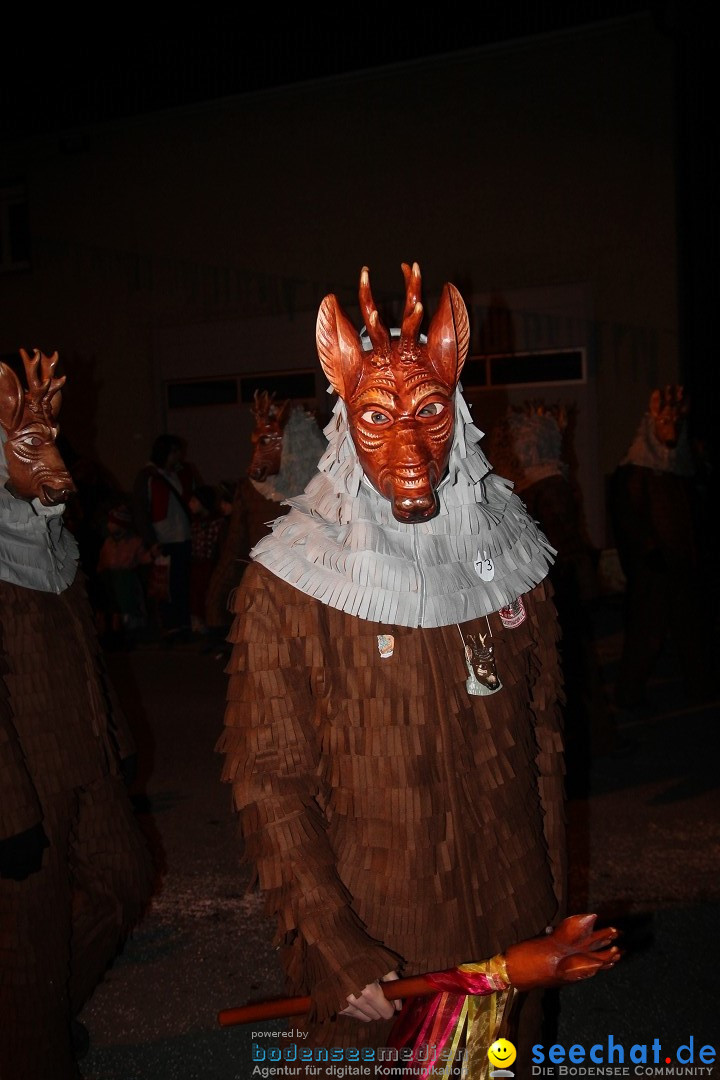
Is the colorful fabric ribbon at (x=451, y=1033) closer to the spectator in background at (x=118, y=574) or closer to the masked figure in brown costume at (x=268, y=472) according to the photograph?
the masked figure in brown costume at (x=268, y=472)

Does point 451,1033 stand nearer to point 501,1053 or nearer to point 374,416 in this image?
point 501,1053

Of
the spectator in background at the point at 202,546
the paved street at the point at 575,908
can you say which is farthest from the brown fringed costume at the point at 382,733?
the spectator in background at the point at 202,546

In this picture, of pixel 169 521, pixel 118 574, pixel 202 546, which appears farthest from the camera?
pixel 118 574

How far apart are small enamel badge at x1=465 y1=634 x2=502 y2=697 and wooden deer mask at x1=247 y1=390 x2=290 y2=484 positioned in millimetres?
4959

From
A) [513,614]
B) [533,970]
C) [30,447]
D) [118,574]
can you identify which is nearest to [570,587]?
[30,447]

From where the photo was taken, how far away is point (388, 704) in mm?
1985

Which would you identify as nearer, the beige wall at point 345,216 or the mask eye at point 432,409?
the mask eye at point 432,409

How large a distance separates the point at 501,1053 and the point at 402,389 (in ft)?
4.56

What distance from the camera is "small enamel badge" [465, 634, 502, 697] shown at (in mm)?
2014

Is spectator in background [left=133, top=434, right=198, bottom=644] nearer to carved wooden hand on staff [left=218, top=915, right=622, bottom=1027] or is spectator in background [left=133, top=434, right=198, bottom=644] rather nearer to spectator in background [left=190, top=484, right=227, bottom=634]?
spectator in background [left=190, top=484, right=227, bottom=634]

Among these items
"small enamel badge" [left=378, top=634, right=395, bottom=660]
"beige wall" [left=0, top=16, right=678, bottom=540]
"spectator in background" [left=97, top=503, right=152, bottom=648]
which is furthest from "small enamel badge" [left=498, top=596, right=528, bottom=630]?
"beige wall" [left=0, top=16, right=678, bottom=540]

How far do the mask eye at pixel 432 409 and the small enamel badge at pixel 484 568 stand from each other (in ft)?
1.03

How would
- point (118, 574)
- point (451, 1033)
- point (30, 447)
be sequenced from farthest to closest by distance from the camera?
point (118, 574) < point (30, 447) < point (451, 1033)

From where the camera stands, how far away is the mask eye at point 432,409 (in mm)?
2021
